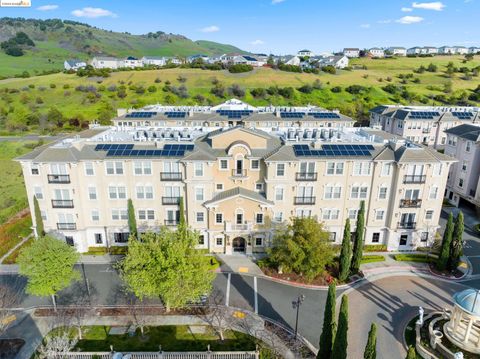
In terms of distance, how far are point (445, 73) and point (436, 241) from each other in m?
146

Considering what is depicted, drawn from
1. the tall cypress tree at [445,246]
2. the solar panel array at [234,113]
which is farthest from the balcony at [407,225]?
the solar panel array at [234,113]

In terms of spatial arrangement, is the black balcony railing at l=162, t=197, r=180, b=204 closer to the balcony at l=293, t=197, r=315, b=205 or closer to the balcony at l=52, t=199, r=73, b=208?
the balcony at l=52, t=199, r=73, b=208

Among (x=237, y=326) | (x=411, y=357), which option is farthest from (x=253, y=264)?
(x=411, y=357)

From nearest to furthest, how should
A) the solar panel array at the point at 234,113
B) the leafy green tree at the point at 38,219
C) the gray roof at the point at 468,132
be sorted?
the leafy green tree at the point at 38,219, the gray roof at the point at 468,132, the solar panel array at the point at 234,113

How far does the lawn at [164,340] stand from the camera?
27422mm

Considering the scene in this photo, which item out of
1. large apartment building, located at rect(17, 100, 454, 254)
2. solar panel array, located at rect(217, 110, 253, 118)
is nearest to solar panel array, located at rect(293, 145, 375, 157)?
large apartment building, located at rect(17, 100, 454, 254)

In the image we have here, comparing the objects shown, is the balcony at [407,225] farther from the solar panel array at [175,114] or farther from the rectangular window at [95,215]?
the solar panel array at [175,114]

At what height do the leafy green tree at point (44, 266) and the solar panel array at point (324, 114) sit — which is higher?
the solar panel array at point (324, 114)

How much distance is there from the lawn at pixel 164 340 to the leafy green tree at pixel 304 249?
924 centimetres

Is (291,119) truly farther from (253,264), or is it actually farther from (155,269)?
(155,269)

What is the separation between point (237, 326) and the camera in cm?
2998

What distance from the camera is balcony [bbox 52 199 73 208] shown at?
130ft

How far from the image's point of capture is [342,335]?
73.2ft

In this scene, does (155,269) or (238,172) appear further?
(238,172)
